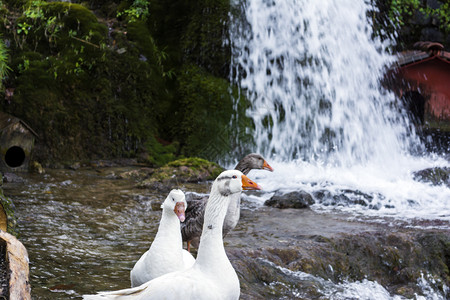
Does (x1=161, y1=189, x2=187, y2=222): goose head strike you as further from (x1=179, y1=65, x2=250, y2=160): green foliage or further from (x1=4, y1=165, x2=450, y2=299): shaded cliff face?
(x1=179, y1=65, x2=250, y2=160): green foliage

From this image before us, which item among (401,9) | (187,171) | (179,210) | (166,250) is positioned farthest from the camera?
(401,9)

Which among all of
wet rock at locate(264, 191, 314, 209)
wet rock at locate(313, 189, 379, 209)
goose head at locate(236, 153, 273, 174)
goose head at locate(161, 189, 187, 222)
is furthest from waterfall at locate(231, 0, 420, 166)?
goose head at locate(161, 189, 187, 222)

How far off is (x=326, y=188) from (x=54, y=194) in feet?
15.9

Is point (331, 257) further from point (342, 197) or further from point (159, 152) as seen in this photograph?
point (159, 152)

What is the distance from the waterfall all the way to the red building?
0.52 metres

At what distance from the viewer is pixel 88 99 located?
1261 centimetres

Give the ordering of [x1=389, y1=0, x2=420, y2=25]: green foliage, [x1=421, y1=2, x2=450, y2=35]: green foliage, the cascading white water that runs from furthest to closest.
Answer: [x1=421, y1=2, x2=450, y2=35]: green foliage, [x1=389, y1=0, x2=420, y2=25]: green foliage, the cascading white water

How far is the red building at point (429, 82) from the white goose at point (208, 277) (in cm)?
1262

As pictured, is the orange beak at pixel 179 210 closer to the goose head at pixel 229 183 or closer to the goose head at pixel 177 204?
the goose head at pixel 177 204

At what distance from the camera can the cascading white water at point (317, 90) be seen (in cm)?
1334

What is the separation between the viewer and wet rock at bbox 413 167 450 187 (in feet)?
34.5

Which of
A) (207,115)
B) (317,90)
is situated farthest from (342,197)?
(317,90)

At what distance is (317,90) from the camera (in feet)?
46.3

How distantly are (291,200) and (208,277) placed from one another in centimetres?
569
